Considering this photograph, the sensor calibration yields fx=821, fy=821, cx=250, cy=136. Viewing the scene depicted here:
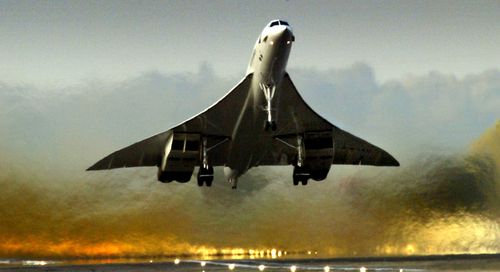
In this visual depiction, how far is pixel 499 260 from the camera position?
30.4 m

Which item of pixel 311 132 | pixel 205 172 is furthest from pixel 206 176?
pixel 311 132

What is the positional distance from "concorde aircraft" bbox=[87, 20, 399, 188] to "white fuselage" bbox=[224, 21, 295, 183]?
0.13 feet

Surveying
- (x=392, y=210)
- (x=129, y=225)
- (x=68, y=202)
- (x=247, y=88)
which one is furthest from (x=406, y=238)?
(x=68, y=202)

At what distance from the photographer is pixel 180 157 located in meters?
33.9

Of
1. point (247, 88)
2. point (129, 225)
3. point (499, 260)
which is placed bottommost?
point (499, 260)

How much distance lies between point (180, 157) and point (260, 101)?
431 cm

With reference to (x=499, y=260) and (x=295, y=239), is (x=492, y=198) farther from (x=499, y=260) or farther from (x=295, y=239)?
(x=295, y=239)

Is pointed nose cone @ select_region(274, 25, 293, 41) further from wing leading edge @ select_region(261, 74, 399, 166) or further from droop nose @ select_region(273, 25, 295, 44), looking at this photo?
wing leading edge @ select_region(261, 74, 399, 166)

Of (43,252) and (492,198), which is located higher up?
(492,198)

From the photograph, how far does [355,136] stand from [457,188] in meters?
5.04

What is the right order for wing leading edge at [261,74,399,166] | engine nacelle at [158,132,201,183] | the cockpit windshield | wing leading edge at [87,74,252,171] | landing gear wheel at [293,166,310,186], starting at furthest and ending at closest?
landing gear wheel at [293,166,310,186]
engine nacelle at [158,132,201,183]
wing leading edge at [261,74,399,166]
wing leading edge at [87,74,252,171]
the cockpit windshield

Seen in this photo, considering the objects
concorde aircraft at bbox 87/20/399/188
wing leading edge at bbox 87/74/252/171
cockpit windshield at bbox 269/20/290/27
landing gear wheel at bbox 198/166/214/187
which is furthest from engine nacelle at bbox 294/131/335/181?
cockpit windshield at bbox 269/20/290/27

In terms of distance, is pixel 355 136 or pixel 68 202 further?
pixel 355 136

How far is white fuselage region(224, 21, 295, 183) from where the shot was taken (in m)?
29.3
